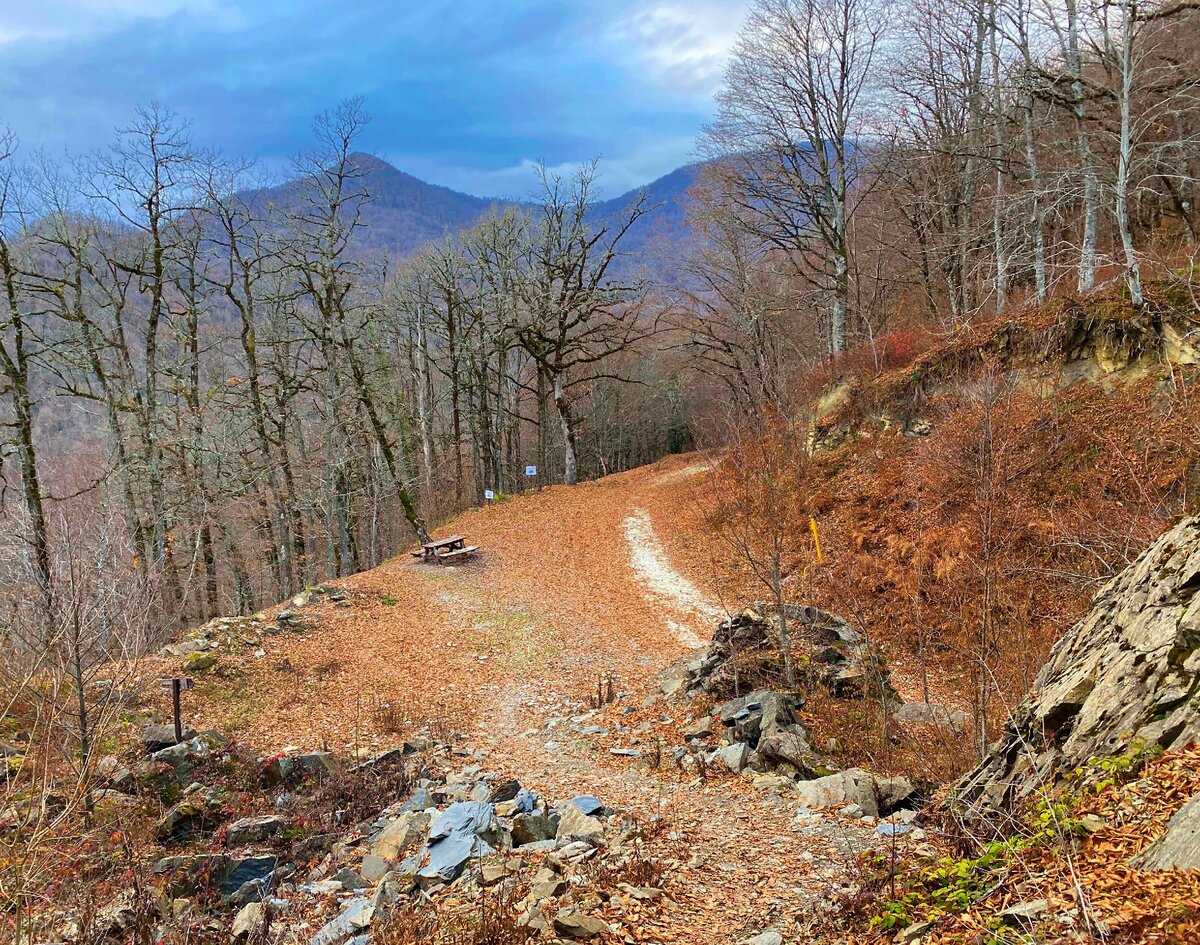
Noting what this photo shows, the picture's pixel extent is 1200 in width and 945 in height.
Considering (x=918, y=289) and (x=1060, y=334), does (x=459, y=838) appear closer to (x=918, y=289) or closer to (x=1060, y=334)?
(x=1060, y=334)

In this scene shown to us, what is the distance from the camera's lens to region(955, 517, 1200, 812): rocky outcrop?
10.7 feet

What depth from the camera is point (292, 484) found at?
67.4ft

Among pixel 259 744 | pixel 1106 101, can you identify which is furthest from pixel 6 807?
pixel 1106 101

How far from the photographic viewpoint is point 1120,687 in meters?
3.62

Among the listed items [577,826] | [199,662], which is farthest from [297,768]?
[577,826]

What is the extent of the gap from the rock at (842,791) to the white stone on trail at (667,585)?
229 inches

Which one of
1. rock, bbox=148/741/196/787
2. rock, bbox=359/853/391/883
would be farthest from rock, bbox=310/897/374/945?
rock, bbox=148/741/196/787

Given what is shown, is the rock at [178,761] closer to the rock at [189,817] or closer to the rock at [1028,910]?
the rock at [189,817]

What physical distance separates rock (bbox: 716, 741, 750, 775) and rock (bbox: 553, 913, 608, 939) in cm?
342

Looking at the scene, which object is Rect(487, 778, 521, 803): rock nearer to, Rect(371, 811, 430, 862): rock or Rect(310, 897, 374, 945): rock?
Rect(371, 811, 430, 862): rock

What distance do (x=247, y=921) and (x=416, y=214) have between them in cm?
17321

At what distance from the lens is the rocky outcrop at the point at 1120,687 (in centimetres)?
327

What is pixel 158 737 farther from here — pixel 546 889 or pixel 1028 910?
pixel 1028 910

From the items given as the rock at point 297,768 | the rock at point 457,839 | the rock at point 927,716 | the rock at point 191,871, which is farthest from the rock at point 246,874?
the rock at point 927,716
